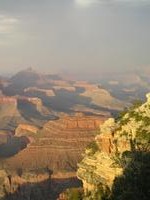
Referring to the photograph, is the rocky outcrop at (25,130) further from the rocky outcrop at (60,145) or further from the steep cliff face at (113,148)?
the steep cliff face at (113,148)

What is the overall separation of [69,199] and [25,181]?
7628 cm

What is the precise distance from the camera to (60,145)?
426ft

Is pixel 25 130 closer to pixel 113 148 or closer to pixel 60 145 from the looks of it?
pixel 60 145

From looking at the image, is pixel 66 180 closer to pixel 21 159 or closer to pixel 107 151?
pixel 21 159

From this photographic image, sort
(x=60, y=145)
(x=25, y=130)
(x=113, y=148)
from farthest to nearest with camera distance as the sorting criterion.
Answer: (x=25, y=130)
(x=60, y=145)
(x=113, y=148)

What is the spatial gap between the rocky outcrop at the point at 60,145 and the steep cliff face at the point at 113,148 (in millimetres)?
85329

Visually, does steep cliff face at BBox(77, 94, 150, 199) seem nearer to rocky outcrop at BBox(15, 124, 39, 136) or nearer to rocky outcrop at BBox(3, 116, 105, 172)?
rocky outcrop at BBox(3, 116, 105, 172)

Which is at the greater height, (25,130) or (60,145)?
(25,130)

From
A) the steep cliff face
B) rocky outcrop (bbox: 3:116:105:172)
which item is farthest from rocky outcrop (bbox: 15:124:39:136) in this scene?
the steep cliff face

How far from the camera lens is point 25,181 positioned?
10838 centimetres

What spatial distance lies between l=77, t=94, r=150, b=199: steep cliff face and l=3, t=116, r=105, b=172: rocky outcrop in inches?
3359

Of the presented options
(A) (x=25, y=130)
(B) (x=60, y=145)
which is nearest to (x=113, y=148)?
(B) (x=60, y=145)

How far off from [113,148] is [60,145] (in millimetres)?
99989

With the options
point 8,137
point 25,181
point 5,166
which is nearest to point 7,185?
point 25,181
